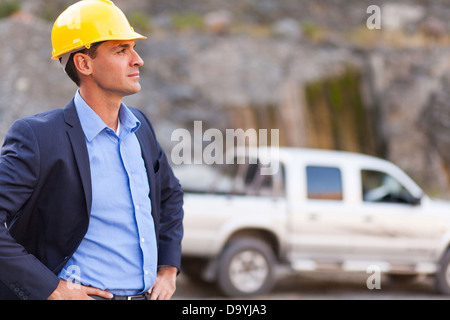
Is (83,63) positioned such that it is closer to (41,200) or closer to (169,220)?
(41,200)

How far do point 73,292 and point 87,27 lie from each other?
3.43 feet

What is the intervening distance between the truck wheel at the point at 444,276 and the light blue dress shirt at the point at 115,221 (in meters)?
8.13

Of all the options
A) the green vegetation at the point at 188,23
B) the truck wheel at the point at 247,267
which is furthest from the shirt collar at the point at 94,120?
the green vegetation at the point at 188,23

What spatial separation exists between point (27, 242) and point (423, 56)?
1849 centimetres

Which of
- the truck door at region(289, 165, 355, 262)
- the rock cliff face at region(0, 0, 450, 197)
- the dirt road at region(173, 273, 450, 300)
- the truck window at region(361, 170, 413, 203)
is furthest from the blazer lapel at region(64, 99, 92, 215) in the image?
the rock cliff face at region(0, 0, 450, 197)

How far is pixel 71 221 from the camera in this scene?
2.52m

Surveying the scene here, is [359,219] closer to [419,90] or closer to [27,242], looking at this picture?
[27,242]

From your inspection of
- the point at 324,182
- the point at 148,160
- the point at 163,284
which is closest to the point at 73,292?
the point at 163,284

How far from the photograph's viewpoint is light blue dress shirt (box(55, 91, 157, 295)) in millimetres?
2611

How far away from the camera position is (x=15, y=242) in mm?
2381

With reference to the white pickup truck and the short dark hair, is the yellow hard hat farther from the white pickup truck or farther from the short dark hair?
the white pickup truck

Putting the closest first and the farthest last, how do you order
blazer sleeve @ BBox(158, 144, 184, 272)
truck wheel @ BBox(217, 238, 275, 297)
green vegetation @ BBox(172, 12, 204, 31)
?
blazer sleeve @ BBox(158, 144, 184, 272) → truck wheel @ BBox(217, 238, 275, 297) → green vegetation @ BBox(172, 12, 204, 31)

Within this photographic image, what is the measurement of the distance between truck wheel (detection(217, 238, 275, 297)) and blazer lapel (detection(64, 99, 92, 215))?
6.67 metres
